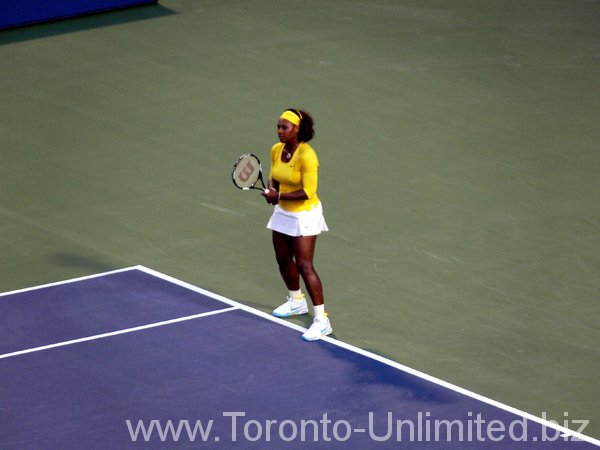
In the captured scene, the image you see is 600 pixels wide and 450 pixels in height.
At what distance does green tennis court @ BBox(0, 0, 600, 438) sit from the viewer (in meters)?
14.2

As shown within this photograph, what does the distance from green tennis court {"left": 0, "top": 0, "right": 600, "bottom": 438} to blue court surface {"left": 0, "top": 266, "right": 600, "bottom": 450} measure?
43 cm

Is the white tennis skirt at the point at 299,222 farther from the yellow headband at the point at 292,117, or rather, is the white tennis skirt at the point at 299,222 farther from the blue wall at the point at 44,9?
the blue wall at the point at 44,9

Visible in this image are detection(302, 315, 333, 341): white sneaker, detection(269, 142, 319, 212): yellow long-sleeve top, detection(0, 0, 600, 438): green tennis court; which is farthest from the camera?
detection(0, 0, 600, 438): green tennis court

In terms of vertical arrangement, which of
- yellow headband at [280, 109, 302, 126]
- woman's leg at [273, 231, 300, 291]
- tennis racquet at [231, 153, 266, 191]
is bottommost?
woman's leg at [273, 231, 300, 291]

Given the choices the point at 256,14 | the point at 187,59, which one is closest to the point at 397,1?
the point at 256,14

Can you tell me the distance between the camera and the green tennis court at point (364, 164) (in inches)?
559

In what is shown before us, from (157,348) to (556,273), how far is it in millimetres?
4571

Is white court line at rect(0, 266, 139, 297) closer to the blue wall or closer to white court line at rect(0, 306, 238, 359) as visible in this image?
white court line at rect(0, 306, 238, 359)

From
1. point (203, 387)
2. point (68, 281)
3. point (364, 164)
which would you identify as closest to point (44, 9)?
point (364, 164)

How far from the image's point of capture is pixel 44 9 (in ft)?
76.2

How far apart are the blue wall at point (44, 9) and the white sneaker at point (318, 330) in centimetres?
1130

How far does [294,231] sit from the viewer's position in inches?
535

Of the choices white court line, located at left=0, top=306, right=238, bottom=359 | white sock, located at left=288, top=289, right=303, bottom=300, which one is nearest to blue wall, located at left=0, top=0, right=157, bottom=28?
white court line, located at left=0, top=306, right=238, bottom=359

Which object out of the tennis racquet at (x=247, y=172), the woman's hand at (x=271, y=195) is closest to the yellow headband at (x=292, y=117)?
the tennis racquet at (x=247, y=172)
